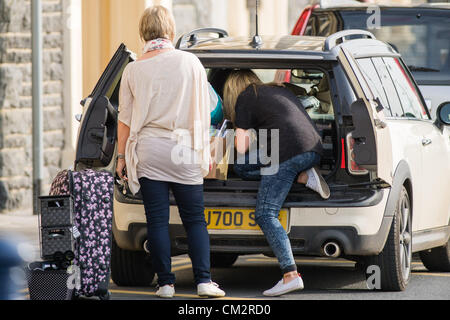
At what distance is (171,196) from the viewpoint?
7984mm

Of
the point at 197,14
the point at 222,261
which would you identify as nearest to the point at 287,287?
the point at 222,261

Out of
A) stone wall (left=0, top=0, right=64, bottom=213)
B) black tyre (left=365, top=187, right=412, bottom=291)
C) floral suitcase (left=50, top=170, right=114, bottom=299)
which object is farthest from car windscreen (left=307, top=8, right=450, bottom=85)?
floral suitcase (left=50, top=170, right=114, bottom=299)

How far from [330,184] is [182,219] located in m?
0.95

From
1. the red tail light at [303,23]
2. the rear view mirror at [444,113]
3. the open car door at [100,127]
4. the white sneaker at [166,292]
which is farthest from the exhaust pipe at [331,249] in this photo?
the red tail light at [303,23]

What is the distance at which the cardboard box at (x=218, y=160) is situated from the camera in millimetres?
8055

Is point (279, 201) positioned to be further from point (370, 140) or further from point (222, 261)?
point (222, 261)

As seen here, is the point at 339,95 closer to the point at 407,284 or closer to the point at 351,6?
the point at 407,284

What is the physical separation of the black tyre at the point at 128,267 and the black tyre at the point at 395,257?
146 centimetres

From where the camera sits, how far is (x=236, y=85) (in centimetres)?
814

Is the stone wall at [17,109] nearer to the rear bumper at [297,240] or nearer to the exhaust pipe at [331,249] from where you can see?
the rear bumper at [297,240]

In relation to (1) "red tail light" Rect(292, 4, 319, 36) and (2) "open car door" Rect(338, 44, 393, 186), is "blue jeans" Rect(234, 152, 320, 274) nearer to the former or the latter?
(2) "open car door" Rect(338, 44, 393, 186)

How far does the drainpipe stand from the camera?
43.7 feet

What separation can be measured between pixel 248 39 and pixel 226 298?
193 centimetres

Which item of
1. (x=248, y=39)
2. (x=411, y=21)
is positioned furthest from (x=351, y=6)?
(x=248, y=39)
